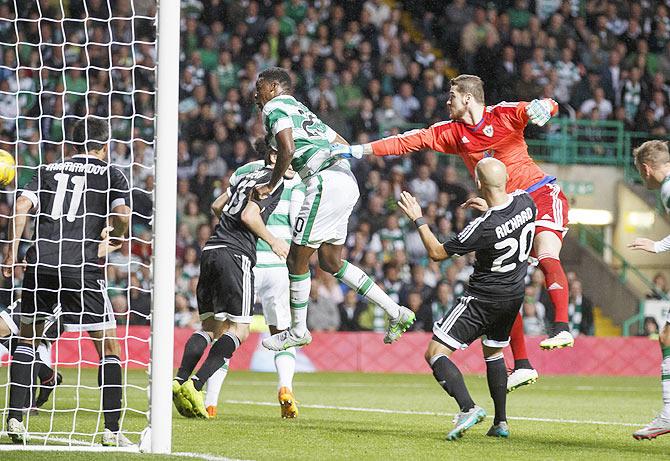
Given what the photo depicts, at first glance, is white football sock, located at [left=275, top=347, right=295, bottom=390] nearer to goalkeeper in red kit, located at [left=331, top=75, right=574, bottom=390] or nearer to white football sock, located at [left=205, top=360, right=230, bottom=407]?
white football sock, located at [left=205, top=360, right=230, bottom=407]

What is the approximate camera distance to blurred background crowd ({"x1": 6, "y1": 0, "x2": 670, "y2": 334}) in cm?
1747

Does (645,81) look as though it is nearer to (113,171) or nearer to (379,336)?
(379,336)

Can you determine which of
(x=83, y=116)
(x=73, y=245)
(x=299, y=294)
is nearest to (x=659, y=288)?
(x=83, y=116)

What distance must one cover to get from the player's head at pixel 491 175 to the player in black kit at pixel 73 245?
7.12 feet

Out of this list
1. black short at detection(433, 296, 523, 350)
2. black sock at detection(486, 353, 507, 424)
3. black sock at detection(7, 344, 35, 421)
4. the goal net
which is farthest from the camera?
the goal net

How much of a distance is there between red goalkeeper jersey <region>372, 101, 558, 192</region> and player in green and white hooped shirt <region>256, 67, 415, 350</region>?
2.30 ft

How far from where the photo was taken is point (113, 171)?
7.15m

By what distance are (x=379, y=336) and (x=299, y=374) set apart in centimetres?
150

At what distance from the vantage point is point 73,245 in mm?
7250

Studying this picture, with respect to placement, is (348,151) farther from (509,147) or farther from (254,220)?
(509,147)

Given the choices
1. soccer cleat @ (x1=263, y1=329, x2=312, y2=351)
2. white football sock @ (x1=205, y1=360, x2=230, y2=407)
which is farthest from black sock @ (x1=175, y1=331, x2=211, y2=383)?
soccer cleat @ (x1=263, y1=329, x2=312, y2=351)

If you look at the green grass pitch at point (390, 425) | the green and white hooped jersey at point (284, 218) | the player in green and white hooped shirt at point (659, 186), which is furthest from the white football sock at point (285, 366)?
the player in green and white hooped shirt at point (659, 186)

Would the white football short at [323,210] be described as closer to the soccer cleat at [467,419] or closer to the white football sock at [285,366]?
the white football sock at [285,366]

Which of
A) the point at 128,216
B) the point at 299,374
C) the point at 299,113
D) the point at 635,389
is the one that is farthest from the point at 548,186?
the point at 299,374
